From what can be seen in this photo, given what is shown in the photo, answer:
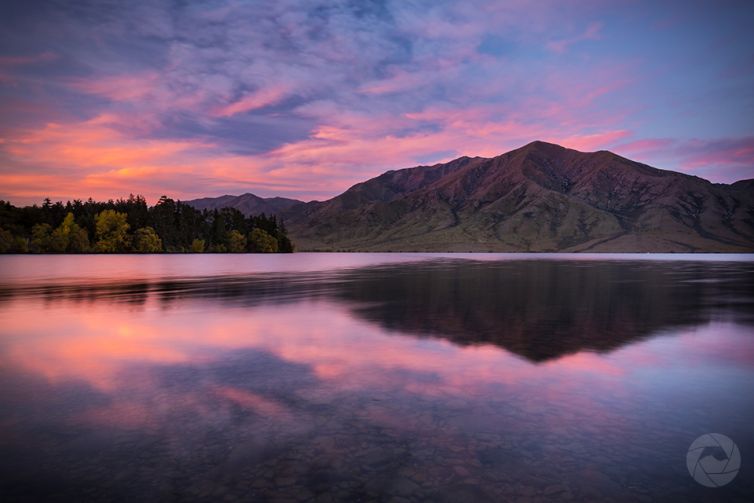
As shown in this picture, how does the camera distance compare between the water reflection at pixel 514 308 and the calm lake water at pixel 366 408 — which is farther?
the water reflection at pixel 514 308

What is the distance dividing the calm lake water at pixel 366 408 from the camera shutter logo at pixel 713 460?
19 centimetres

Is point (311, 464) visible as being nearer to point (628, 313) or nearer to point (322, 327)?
point (322, 327)

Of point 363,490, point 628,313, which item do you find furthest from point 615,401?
point 628,313

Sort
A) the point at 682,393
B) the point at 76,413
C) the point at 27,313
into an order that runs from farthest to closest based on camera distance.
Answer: the point at 27,313 → the point at 682,393 → the point at 76,413

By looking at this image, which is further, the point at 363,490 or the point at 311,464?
the point at 311,464

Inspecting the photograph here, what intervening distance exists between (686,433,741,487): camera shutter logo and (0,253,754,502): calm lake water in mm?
186

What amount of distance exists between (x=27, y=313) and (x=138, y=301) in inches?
354

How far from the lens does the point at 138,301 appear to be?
136 feet

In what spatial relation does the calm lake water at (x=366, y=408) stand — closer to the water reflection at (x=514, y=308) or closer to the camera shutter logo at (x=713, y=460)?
the camera shutter logo at (x=713, y=460)

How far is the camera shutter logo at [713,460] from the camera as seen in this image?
31.5ft

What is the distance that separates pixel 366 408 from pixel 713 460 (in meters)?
8.29

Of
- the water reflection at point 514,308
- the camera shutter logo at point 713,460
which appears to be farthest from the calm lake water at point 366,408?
the water reflection at point 514,308

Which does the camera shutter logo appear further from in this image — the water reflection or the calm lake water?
the water reflection

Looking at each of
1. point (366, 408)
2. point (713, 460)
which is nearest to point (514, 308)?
point (366, 408)
